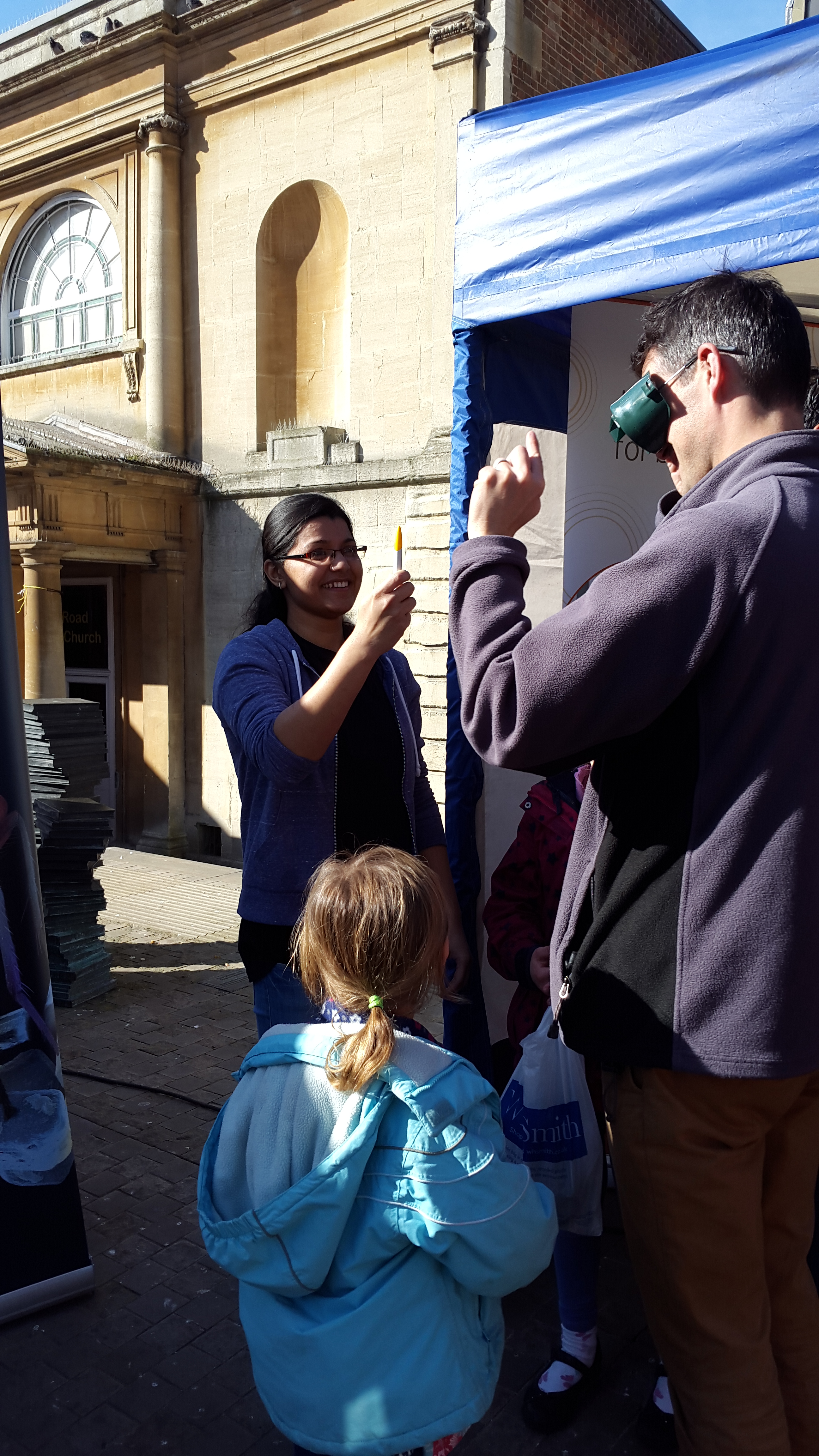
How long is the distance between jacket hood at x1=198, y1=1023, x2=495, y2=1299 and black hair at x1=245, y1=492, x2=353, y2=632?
1181mm

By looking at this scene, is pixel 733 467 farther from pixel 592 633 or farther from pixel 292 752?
pixel 292 752

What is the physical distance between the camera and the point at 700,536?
4.34 ft

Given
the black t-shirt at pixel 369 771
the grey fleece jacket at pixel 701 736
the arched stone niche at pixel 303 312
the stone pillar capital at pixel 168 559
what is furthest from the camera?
the stone pillar capital at pixel 168 559

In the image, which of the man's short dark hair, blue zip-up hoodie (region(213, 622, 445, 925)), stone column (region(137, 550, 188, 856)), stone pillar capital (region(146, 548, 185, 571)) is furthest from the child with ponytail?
stone column (region(137, 550, 188, 856))

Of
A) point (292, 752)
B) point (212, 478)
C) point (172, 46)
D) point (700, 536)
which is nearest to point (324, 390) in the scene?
point (212, 478)

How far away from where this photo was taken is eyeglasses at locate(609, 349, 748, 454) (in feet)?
5.28

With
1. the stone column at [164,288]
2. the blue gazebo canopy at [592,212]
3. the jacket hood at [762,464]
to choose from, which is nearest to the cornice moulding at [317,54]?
the stone column at [164,288]

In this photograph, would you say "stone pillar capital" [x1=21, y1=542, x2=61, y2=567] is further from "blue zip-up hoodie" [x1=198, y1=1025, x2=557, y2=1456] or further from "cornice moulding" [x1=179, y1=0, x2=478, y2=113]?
"blue zip-up hoodie" [x1=198, y1=1025, x2=557, y2=1456]

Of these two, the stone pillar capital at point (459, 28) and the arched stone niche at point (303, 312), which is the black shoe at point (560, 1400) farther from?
the stone pillar capital at point (459, 28)

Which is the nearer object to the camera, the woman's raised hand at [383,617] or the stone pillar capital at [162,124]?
the woman's raised hand at [383,617]

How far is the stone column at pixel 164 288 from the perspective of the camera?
37.1ft

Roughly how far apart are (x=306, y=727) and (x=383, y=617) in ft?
0.92

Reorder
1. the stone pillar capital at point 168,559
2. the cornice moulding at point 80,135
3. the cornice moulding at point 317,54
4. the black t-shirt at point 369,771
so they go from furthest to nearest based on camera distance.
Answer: the stone pillar capital at point 168,559 < the cornice moulding at point 80,135 < the cornice moulding at point 317,54 < the black t-shirt at point 369,771

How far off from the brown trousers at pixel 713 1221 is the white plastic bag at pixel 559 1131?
63 cm
